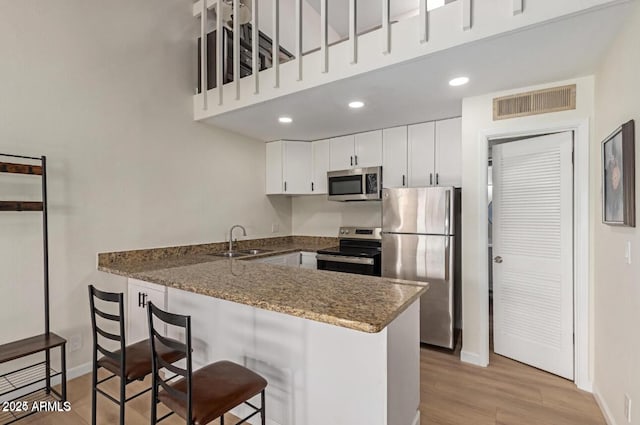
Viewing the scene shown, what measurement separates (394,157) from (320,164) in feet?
3.40

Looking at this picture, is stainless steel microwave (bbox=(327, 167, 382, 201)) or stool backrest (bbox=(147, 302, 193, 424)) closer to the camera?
stool backrest (bbox=(147, 302, 193, 424))

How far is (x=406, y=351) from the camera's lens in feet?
5.50

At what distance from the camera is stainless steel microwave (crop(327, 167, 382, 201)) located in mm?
3623

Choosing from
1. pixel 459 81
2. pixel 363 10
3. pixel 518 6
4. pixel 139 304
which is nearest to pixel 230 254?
pixel 139 304

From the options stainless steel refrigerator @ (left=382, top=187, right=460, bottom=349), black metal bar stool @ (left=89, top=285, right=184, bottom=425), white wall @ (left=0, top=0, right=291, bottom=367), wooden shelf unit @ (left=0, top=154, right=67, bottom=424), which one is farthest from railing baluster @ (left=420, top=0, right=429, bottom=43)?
wooden shelf unit @ (left=0, top=154, right=67, bottom=424)

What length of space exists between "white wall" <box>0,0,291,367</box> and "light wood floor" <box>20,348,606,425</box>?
0.61 metres

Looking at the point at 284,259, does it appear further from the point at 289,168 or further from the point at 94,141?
the point at 94,141

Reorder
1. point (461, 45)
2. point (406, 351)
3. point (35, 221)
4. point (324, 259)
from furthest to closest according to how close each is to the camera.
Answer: point (324, 259) < point (35, 221) < point (461, 45) < point (406, 351)

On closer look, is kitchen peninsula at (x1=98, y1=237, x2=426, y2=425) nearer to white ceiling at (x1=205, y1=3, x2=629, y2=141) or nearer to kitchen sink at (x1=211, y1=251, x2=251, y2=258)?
kitchen sink at (x1=211, y1=251, x2=251, y2=258)

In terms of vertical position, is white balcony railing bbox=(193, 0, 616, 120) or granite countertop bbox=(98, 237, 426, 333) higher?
white balcony railing bbox=(193, 0, 616, 120)

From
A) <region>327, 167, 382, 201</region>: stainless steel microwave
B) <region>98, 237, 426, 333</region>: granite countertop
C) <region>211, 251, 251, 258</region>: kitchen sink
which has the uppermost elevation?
<region>327, 167, 382, 201</region>: stainless steel microwave

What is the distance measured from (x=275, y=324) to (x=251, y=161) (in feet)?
8.98

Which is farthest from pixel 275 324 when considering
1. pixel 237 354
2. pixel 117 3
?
pixel 117 3

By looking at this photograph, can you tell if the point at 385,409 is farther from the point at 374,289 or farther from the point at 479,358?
the point at 479,358
